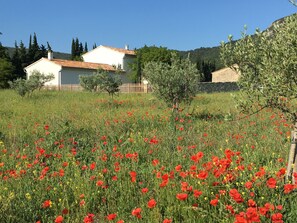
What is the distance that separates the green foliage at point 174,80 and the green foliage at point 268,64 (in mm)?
8558

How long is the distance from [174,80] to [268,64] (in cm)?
905

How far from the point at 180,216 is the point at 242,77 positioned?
188 centimetres

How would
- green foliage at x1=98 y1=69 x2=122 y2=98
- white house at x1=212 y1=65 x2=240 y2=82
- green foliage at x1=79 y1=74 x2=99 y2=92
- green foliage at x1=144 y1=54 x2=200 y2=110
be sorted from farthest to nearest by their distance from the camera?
1. white house at x1=212 y1=65 x2=240 y2=82
2. green foliage at x1=79 y1=74 x2=99 y2=92
3. green foliage at x1=98 y1=69 x2=122 y2=98
4. green foliage at x1=144 y1=54 x2=200 y2=110

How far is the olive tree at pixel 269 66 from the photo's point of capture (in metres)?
3.54

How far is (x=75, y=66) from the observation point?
55.7 m

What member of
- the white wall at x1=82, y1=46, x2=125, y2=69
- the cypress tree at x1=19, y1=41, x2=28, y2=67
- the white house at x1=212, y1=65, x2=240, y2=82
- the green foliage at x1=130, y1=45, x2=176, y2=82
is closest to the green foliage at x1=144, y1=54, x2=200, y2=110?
the green foliage at x1=130, y1=45, x2=176, y2=82

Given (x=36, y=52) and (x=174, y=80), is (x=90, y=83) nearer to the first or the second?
(x=174, y=80)

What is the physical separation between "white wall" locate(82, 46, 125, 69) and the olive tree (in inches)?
2454

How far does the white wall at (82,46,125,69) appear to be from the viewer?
6675cm

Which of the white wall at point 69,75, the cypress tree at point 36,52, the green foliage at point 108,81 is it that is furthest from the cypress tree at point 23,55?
the green foliage at point 108,81

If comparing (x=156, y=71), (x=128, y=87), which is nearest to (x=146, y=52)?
→ (x=128, y=87)

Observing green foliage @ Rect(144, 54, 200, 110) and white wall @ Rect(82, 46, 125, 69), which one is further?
white wall @ Rect(82, 46, 125, 69)

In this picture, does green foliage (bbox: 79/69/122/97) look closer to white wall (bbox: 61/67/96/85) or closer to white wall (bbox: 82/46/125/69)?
white wall (bbox: 61/67/96/85)

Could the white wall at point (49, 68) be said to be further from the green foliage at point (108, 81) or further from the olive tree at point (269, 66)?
the olive tree at point (269, 66)
